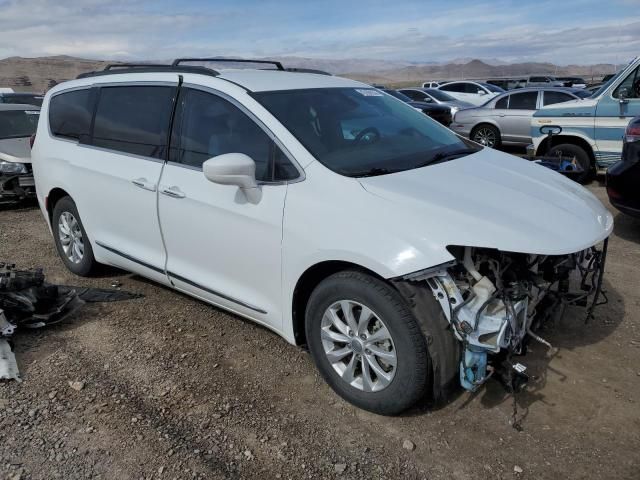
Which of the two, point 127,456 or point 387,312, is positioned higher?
point 387,312

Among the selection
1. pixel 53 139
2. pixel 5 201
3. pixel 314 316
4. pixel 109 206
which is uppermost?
pixel 53 139

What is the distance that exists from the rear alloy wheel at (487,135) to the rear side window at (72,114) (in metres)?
8.98

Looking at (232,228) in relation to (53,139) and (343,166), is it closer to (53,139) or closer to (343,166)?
(343,166)

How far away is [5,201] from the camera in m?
8.17

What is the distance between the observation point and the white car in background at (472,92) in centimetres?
2016

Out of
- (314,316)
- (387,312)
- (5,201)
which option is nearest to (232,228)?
(314,316)

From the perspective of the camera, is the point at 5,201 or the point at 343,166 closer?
the point at 343,166

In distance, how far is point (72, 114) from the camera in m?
4.72

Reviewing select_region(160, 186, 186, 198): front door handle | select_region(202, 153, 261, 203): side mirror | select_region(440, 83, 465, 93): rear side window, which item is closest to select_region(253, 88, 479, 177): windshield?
select_region(202, 153, 261, 203): side mirror

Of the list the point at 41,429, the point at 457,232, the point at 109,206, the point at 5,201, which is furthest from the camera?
the point at 5,201

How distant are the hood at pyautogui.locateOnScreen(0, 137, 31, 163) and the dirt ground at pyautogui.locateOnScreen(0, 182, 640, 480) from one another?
5.08 m

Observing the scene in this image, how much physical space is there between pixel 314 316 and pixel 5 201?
6928 millimetres

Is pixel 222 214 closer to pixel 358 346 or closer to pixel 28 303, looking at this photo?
pixel 358 346

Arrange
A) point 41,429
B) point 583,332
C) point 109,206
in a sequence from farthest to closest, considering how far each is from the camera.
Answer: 1. point 109,206
2. point 583,332
3. point 41,429
